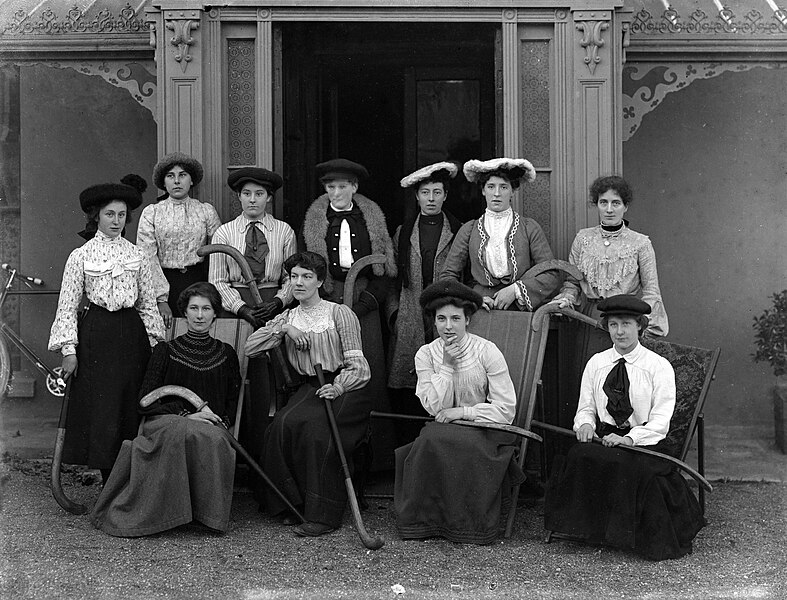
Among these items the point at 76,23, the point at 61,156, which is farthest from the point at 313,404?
the point at 61,156

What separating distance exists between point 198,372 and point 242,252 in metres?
0.98

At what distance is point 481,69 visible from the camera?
8.91m

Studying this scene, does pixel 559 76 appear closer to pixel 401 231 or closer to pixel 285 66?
pixel 401 231

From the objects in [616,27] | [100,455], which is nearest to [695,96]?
[616,27]

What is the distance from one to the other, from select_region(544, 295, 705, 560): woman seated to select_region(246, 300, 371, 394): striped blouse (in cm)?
122

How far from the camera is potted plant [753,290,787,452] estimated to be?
7.46 metres

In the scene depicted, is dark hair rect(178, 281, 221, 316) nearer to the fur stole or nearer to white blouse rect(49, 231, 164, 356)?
white blouse rect(49, 231, 164, 356)

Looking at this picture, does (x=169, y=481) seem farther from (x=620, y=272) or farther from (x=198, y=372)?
(x=620, y=272)

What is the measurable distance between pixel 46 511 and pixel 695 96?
5820 mm

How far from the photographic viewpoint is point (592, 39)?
6391mm

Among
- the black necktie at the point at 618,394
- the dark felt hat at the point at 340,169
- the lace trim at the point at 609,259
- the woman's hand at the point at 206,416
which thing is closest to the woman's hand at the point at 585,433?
the black necktie at the point at 618,394

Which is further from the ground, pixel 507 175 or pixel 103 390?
pixel 507 175

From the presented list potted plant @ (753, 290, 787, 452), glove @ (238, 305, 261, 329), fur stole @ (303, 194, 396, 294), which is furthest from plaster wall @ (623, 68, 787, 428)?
glove @ (238, 305, 261, 329)

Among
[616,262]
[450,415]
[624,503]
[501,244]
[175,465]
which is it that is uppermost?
[501,244]
